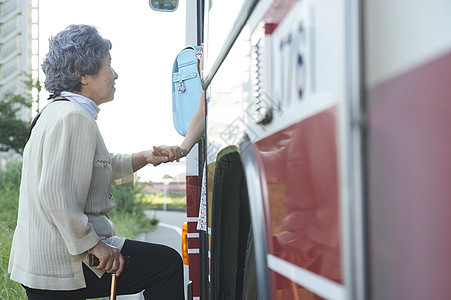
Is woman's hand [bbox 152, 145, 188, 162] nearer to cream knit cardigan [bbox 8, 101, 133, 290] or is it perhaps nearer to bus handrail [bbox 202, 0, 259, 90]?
cream knit cardigan [bbox 8, 101, 133, 290]

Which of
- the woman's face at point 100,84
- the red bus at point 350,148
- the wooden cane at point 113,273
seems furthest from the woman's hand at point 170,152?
the red bus at point 350,148

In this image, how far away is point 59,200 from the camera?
220 cm

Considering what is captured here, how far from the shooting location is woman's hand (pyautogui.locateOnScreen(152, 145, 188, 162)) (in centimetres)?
309

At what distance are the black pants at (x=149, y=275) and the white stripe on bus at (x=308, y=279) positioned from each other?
1.31 meters

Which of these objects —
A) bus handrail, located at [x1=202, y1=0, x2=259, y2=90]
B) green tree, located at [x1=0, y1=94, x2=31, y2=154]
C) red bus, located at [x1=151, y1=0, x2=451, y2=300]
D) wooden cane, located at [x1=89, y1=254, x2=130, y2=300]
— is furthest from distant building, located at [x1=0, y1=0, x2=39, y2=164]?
red bus, located at [x1=151, y1=0, x2=451, y2=300]

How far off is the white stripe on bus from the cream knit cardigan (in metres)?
1.12

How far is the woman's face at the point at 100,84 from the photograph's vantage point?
2.58 metres

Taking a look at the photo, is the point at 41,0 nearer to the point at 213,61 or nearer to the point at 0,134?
the point at 213,61

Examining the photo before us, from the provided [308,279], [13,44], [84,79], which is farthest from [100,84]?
[13,44]

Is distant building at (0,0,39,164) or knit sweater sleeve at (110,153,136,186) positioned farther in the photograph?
distant building at (0,0,39,164)

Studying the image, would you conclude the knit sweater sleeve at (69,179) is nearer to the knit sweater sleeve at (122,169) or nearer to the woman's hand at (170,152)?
the knit sweater sleeve at (122,169)

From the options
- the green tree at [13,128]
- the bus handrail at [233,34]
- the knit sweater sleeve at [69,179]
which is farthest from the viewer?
the green tree at [13,128]

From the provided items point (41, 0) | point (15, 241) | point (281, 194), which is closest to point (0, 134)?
point (41, 0)

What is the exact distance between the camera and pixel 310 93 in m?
0.97
